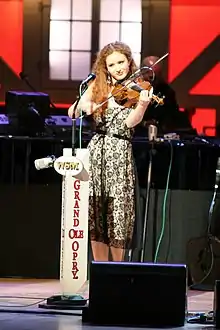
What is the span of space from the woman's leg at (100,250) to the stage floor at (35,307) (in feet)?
0.79

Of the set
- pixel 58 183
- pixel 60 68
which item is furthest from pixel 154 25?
pixel 58 183

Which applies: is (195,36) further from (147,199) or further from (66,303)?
(66,303)

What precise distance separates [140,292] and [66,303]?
671 millimetres

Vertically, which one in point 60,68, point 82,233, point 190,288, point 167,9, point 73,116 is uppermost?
point 167,9

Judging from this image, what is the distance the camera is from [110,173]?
5.70 metres

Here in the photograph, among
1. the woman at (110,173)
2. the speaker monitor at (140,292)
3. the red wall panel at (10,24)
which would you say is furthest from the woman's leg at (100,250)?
the red wall panel at (10,24)

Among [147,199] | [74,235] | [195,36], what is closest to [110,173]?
[74,235]

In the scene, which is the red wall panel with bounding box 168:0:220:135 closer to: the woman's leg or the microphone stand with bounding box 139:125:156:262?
the microphone stand with bounding box 139:125:156:262

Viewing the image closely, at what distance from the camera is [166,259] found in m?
6.78

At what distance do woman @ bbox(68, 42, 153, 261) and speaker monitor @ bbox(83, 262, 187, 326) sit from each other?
1.14 m

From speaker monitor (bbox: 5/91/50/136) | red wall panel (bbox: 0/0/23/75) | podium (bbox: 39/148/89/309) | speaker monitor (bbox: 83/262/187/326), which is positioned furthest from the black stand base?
red wall panel (bbox: 0/0/23/75)

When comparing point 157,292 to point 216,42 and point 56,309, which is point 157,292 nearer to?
point 56,309

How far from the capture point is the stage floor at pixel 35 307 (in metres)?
4.44

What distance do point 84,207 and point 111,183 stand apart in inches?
24.0
